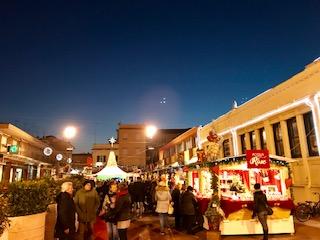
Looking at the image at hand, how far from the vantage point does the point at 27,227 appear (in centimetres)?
674

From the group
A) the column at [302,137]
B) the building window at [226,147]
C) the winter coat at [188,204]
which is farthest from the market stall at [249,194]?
the building window at [226,147]

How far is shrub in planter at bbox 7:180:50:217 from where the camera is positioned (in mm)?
6801

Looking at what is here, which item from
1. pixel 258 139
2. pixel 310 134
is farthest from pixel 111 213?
pixel 258 139

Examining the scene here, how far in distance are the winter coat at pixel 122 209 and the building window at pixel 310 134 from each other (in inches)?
436

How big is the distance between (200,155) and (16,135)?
2654 cm

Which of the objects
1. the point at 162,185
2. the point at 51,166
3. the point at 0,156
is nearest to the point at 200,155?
the point at 162,185

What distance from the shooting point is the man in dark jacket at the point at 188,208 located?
11.5 meters

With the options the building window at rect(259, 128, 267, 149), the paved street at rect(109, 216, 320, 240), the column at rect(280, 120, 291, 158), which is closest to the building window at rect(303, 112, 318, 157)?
the column at rect(280, 120, 291, 158)

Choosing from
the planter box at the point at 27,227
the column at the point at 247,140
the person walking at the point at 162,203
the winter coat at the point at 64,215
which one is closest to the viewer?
the planter box at the point at 27,227

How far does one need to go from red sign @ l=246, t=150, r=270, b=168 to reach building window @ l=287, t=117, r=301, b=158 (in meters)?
5.76

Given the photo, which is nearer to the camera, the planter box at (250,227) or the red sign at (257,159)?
the planter box at (250,227)

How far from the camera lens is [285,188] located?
39.8 feet

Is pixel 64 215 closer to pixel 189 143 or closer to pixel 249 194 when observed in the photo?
pixel 249 194

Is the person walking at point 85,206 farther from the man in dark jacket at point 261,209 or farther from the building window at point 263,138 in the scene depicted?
the building window at point 263,138
